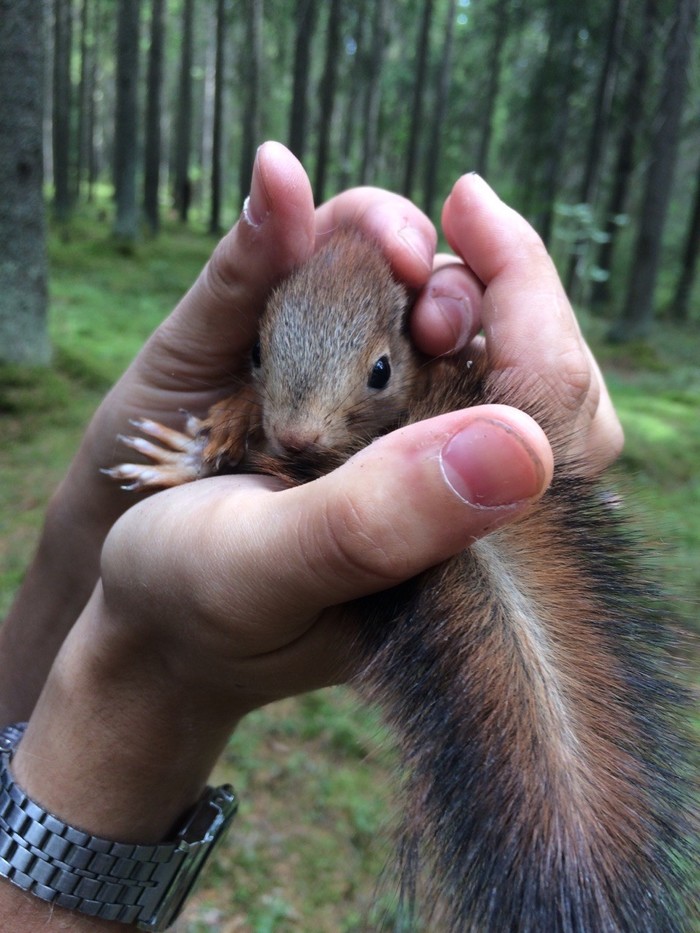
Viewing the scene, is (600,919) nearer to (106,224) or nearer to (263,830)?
(263,830)

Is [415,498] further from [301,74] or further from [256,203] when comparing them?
[301,74]

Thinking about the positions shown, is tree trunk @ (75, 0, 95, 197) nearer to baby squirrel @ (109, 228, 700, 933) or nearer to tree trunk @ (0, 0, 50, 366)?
tree trunk @ (0, 0, 50, 366)

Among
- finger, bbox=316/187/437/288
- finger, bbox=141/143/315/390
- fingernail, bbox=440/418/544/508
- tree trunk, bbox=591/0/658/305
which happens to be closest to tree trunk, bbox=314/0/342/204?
tree trunk, bbox=591/0/658/305

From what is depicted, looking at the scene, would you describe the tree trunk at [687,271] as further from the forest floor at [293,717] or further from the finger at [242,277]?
the finger at [242,277]

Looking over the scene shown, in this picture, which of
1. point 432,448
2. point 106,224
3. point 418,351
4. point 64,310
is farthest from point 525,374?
point 106,224

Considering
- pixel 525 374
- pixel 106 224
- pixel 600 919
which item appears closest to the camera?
pixel 600 919
